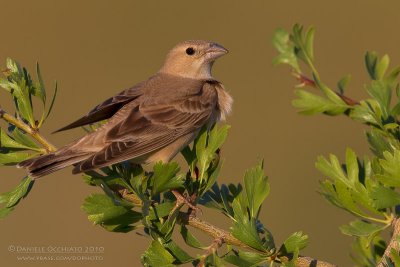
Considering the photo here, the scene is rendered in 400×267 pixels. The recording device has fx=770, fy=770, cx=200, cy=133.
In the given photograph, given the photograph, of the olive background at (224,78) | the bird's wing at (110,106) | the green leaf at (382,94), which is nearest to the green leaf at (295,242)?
the green leaf at (382,94)

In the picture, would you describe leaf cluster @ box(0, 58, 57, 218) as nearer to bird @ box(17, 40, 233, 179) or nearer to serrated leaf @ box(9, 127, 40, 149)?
serrated leaf @ box(9, 127, 40, 149)

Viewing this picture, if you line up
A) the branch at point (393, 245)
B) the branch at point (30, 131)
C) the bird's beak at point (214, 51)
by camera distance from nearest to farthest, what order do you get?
the branch at point (393, 245) → the branch at point (30, 131) → the bird's beak at point (214, 51)

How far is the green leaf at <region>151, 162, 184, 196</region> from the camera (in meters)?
3.14

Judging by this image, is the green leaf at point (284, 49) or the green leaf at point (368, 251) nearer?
the green leaf at point (368, 251)

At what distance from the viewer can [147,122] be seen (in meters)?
5.03

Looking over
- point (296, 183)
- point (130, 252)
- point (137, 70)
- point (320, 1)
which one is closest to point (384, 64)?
point (130, 252)

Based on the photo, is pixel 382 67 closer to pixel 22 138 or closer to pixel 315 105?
pixel 315 105

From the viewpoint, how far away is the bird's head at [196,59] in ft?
21.0

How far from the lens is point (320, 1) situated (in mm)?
14102

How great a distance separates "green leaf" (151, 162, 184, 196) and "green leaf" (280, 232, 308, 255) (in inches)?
21.1

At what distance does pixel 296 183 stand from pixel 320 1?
5.17 meters

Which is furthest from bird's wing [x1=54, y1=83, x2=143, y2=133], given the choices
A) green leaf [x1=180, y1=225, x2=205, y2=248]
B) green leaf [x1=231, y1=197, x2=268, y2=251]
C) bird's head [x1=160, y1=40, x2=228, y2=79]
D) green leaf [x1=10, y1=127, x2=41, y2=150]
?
green leaf [x1=231, y1=197, x2=268, y2=251]

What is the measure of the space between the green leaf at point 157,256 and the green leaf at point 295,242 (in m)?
0.44

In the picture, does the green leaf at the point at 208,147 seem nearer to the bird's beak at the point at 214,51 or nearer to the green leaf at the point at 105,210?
the green leaf at the point at 105,210
